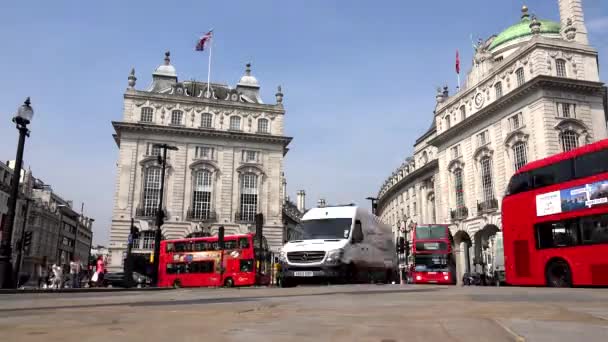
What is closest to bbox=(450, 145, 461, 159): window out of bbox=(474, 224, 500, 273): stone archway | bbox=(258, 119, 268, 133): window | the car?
bbox=(474, 224, 500, 273): stone archway

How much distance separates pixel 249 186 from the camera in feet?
163

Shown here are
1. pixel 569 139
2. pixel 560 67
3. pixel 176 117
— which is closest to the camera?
pixel 569 139

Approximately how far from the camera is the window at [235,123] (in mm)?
50500

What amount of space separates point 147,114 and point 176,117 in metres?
2.88

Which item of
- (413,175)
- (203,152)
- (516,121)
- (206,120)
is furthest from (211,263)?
(413,175)

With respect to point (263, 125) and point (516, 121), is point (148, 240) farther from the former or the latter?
point (516, 121)

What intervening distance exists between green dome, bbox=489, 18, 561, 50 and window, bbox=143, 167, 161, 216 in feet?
117

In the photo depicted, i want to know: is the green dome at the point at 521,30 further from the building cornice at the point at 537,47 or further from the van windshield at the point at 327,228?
the van windshield at the point at 327,228

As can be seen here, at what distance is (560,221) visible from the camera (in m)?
15.5

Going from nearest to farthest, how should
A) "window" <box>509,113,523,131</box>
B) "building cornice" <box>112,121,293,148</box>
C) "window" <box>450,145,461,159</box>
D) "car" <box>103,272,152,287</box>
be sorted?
"car" <box>103,272,152,287</box>, "window" <box>509,113,523,131</box>, "window" <box>450,145,461,159</box>, "building cornice" <box>112,121,293,148</box>

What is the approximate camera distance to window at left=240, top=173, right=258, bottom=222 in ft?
160

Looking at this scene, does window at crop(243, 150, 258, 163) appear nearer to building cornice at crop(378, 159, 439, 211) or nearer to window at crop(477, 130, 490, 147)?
building cornice at crop(378, 159, 439, 211)

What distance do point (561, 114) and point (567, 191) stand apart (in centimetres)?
2282

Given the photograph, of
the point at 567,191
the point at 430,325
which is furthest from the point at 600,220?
the point at 430,325
